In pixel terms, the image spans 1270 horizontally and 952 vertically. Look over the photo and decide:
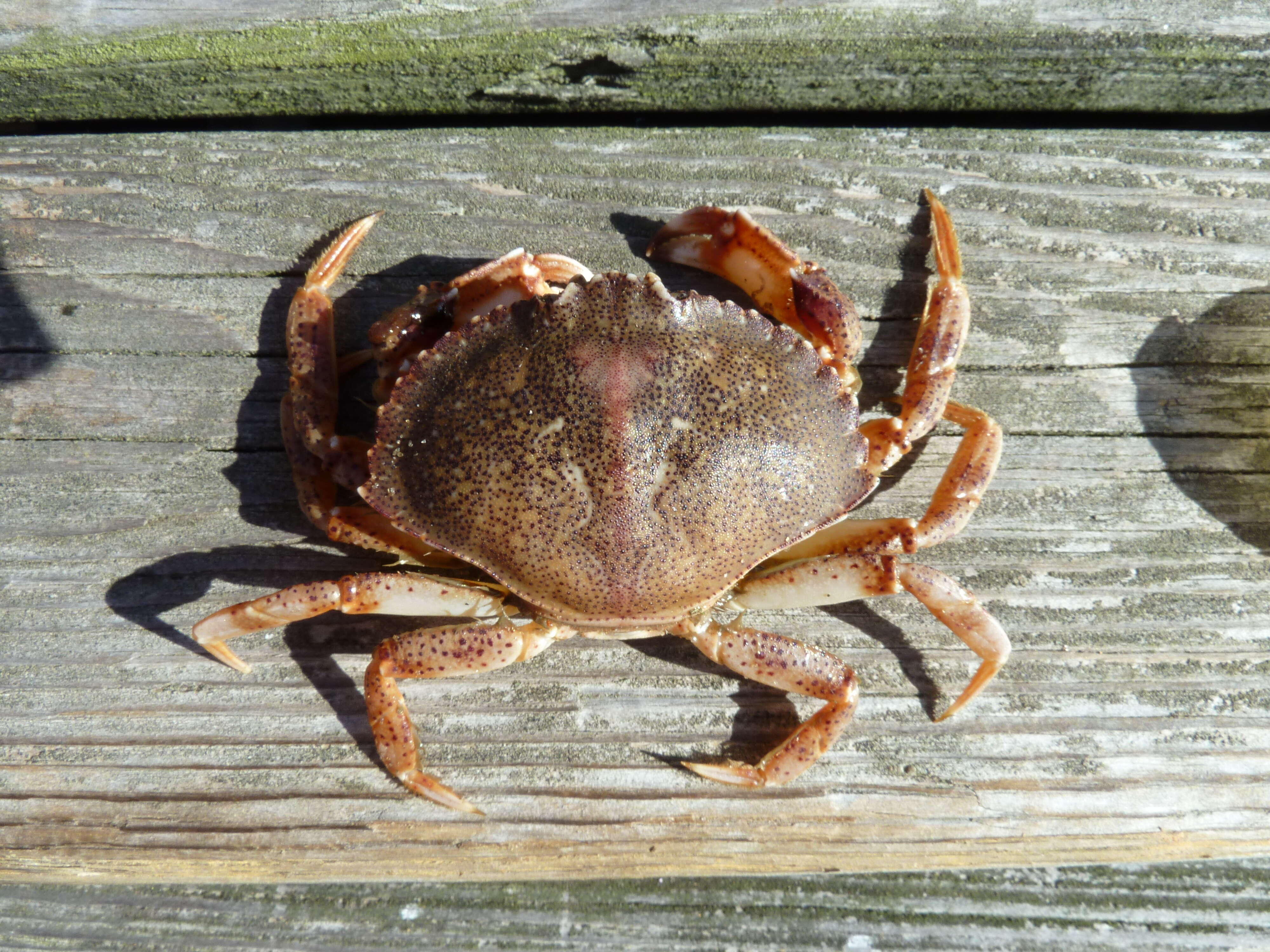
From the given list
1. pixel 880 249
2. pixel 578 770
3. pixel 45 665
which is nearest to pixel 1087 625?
pixel 880 249

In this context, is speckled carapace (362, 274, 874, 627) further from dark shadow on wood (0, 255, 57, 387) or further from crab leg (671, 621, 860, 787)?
dark shadow on wood (0, 255, 57, 387)

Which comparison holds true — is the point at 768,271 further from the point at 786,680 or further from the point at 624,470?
the point at 786,680

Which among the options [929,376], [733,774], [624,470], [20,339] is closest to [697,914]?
[733,774]

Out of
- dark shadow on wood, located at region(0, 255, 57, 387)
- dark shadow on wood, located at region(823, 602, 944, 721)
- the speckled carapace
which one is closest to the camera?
the speckled carapace

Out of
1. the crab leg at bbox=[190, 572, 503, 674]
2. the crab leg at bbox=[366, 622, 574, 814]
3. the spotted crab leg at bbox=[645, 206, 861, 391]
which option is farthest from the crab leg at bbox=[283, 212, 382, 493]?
the spotted crab leg at bbox=[645, 206, 861, 391]

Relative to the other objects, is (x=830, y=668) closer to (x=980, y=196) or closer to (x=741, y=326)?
(x=741, y=326)

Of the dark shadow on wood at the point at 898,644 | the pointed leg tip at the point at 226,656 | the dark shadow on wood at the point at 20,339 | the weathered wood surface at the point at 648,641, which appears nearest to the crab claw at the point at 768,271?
the weathered wood surface at the point at 648,641
